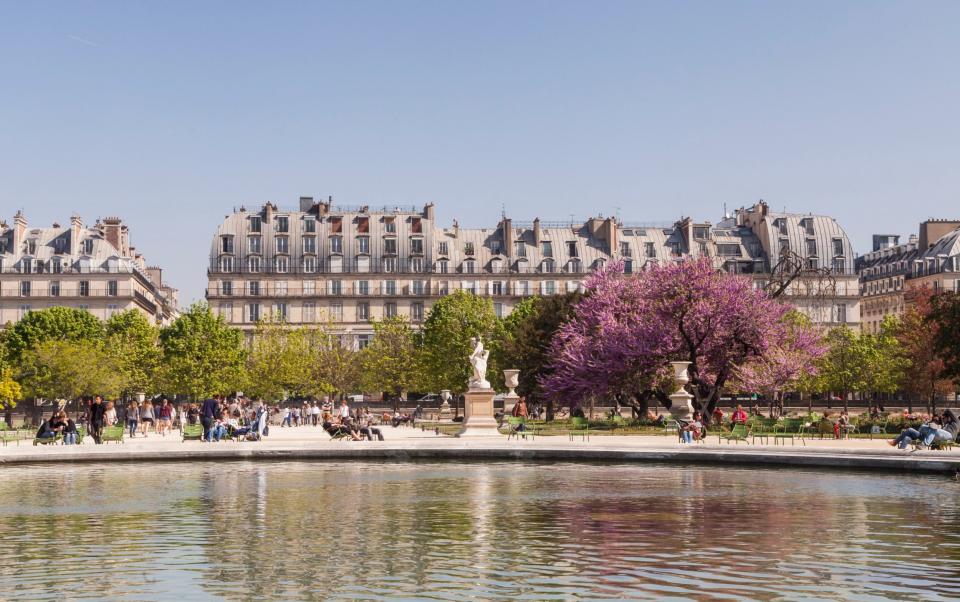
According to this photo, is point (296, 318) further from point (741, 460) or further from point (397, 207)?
point (741, 460)

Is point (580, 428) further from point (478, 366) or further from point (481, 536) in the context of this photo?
point (481, 536)

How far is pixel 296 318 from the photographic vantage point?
132 metres

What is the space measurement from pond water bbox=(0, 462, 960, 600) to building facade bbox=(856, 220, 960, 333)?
105641 millimetres

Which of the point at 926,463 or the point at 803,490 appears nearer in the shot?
the point at 803,490

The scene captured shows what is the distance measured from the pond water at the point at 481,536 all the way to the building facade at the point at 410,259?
9844 cm

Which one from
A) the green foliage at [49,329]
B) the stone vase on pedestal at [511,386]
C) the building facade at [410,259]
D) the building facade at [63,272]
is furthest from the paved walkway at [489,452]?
the building facade at [410,259]

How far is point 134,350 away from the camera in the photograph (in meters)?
99.9

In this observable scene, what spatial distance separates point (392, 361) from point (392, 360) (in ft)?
0.52

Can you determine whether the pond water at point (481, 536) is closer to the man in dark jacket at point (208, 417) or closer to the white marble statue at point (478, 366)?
the man in dark jacket at point (208, 417)

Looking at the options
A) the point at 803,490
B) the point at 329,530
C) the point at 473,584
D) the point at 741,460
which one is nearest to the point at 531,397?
the point at 741,460

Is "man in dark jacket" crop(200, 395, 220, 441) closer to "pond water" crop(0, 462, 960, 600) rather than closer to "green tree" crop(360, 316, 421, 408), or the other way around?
"pond water" crop(0, 462, 960, 600)

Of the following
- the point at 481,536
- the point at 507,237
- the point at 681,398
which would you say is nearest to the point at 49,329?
the point at 507,237

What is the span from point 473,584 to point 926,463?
20.0 m

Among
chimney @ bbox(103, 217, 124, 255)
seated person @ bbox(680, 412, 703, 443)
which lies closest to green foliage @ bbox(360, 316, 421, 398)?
chimney @ bbox(103, 217, 124, 255)
